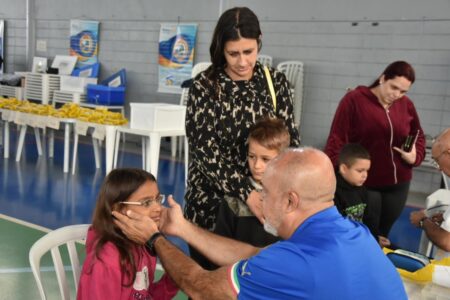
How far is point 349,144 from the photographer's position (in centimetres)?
287

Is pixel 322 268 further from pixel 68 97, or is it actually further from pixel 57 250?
pixel 68 97

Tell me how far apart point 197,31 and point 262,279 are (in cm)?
733

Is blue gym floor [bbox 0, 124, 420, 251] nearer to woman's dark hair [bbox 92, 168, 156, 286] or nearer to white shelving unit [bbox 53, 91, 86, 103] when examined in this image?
white shelving unit [bbox 53, 91, 86, 103]

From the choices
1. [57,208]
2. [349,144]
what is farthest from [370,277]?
[57,208]

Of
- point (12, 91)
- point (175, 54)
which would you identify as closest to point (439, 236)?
point (175, 54)

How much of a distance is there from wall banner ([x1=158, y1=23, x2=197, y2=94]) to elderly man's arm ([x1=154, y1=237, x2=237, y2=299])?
686 centimetres

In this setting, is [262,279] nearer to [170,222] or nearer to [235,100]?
[170,222]

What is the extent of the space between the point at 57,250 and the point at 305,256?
1.12 m

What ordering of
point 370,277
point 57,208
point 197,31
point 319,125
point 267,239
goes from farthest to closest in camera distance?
1. point 197,31
2. point 319,125
3. point 57,208
4. point 267,239
5. point 370,277

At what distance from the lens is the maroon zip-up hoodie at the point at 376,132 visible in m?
2.88

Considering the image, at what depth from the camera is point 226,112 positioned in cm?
188

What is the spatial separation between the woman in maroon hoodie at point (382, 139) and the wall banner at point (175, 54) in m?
5.45

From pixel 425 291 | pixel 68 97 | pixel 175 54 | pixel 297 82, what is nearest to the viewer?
pixel 425 291

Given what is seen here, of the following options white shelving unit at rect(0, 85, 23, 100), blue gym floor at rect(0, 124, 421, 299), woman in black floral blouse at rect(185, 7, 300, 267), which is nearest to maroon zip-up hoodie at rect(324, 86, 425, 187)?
woman in black floral blouse at rect(185, 7, 300, 267)
